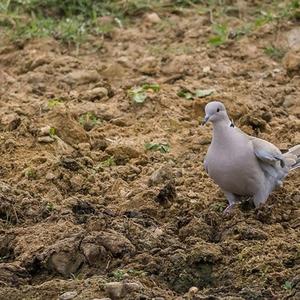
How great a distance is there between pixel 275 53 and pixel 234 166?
2.73 meters

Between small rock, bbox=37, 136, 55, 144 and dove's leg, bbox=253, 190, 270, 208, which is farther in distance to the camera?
small rock, bbox=37, 136, 55, 144

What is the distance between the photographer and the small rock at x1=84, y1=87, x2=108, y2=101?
8.42 m

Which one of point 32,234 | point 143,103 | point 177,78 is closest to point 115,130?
point 143,103

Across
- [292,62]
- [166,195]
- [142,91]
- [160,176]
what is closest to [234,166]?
[166,195]

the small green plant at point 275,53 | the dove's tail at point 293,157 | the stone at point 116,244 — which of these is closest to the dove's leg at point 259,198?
the dove's tail at point 293,157

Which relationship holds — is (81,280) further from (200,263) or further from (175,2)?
(175,2)

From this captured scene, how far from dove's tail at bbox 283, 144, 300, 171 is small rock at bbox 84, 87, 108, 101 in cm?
188

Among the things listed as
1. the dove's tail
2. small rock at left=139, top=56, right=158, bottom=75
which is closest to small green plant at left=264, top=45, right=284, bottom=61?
small rock at left=139, top=56, right=158, bottom=75

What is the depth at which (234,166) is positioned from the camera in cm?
647

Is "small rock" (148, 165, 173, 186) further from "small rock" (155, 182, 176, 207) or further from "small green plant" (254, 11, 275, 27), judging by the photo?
"small green plant" (254, 11, 275, 27)

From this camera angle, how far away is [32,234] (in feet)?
20.0

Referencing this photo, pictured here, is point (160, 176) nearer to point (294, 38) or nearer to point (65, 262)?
point (65, 262)

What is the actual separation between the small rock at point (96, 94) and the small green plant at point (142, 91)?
183 mm

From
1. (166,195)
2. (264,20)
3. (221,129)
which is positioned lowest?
(264,20)
